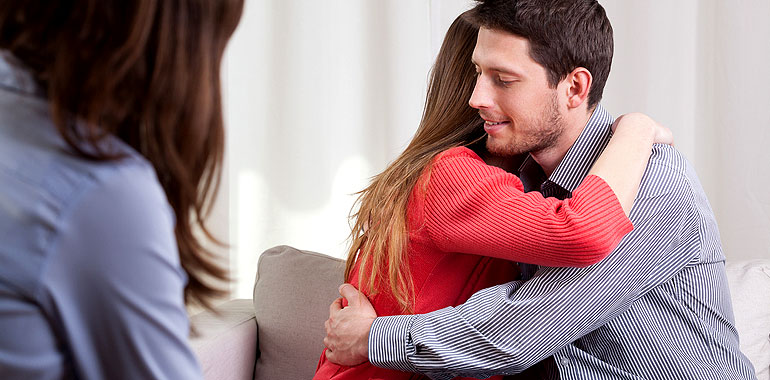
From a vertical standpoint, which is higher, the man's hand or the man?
the man

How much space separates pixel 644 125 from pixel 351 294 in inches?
24.5

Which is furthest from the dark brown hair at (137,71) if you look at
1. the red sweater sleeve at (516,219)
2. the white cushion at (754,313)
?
the white cushion at (754,313)

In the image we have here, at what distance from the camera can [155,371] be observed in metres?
0.55

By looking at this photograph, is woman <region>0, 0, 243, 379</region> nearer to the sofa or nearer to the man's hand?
the man's hand

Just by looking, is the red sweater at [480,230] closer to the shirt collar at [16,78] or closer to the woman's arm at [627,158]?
the woman's arm at [627,158]

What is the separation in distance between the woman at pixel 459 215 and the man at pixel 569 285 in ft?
0.20

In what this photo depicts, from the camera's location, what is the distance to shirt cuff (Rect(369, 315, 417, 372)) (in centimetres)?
124

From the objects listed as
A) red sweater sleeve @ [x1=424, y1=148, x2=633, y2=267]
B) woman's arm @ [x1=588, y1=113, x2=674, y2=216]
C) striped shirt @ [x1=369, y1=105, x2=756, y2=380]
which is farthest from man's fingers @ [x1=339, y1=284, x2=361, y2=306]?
woman's arm @ [x1=588, y1=113, x2=674, y2=216]

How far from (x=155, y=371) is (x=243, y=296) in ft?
7.45

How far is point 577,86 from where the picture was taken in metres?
1.40

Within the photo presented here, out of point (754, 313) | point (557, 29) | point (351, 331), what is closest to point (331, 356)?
point (351, 331)

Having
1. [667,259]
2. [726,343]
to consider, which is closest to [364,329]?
[667,259]

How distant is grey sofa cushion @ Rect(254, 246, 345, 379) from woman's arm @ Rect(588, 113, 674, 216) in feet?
2.73

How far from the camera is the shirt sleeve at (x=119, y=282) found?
1.64 feet
